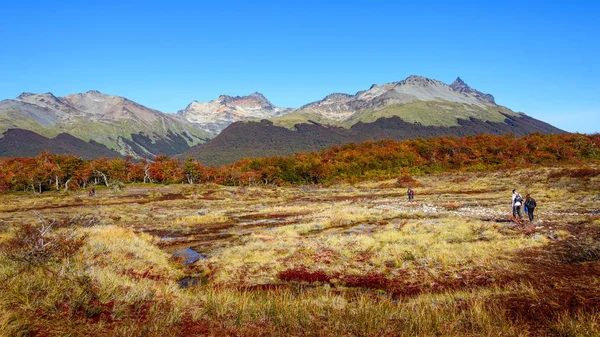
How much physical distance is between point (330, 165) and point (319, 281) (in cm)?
12204

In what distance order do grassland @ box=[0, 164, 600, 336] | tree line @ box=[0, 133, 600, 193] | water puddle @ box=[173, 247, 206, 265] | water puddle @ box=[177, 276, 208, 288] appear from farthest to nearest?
tree line @ box=[0, 133, 600, 193]
water puddle @ box=[173, 247, 206, 265]
water puddle @ box=[177, 276, 208, 288]
grassland @ box=[0, 164, 600, 336]

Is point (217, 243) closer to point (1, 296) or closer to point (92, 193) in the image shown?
point (1, 296)

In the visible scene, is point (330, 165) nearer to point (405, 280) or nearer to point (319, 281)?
point (319, 281)

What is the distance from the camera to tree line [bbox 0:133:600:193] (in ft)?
391

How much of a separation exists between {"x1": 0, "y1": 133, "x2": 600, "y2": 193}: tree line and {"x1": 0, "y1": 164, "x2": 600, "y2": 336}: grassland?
319 ft

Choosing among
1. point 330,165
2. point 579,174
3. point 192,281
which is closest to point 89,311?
point 192,281

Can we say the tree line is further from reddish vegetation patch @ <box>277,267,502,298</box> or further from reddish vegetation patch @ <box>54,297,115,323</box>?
reddish vegetation patch @ <box>54,297,115,323</box>

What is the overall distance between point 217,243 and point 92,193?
3171 inches

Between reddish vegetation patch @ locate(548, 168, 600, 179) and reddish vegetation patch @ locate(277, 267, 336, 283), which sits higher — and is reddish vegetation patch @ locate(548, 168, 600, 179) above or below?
above

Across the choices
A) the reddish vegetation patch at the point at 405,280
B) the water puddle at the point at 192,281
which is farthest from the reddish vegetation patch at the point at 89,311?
the reddish vegetation patch at the point at 405,280

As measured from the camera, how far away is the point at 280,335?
23.1 feet

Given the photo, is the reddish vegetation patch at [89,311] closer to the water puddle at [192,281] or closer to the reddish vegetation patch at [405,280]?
the water puddle at [192,281]

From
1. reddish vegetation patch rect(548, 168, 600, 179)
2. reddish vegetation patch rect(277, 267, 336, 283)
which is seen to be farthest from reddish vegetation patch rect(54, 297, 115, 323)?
reddish vegetation patch rect(548, 168, 600, 179)

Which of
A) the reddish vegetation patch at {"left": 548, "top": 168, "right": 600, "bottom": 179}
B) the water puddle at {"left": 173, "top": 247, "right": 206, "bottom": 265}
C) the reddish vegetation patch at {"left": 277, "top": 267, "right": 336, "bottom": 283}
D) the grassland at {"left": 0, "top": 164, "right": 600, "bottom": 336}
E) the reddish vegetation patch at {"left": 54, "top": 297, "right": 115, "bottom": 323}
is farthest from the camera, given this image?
the reddish vegetation patch at {"left": 548, "top": 168, "right": 600, "bottom": 179}
